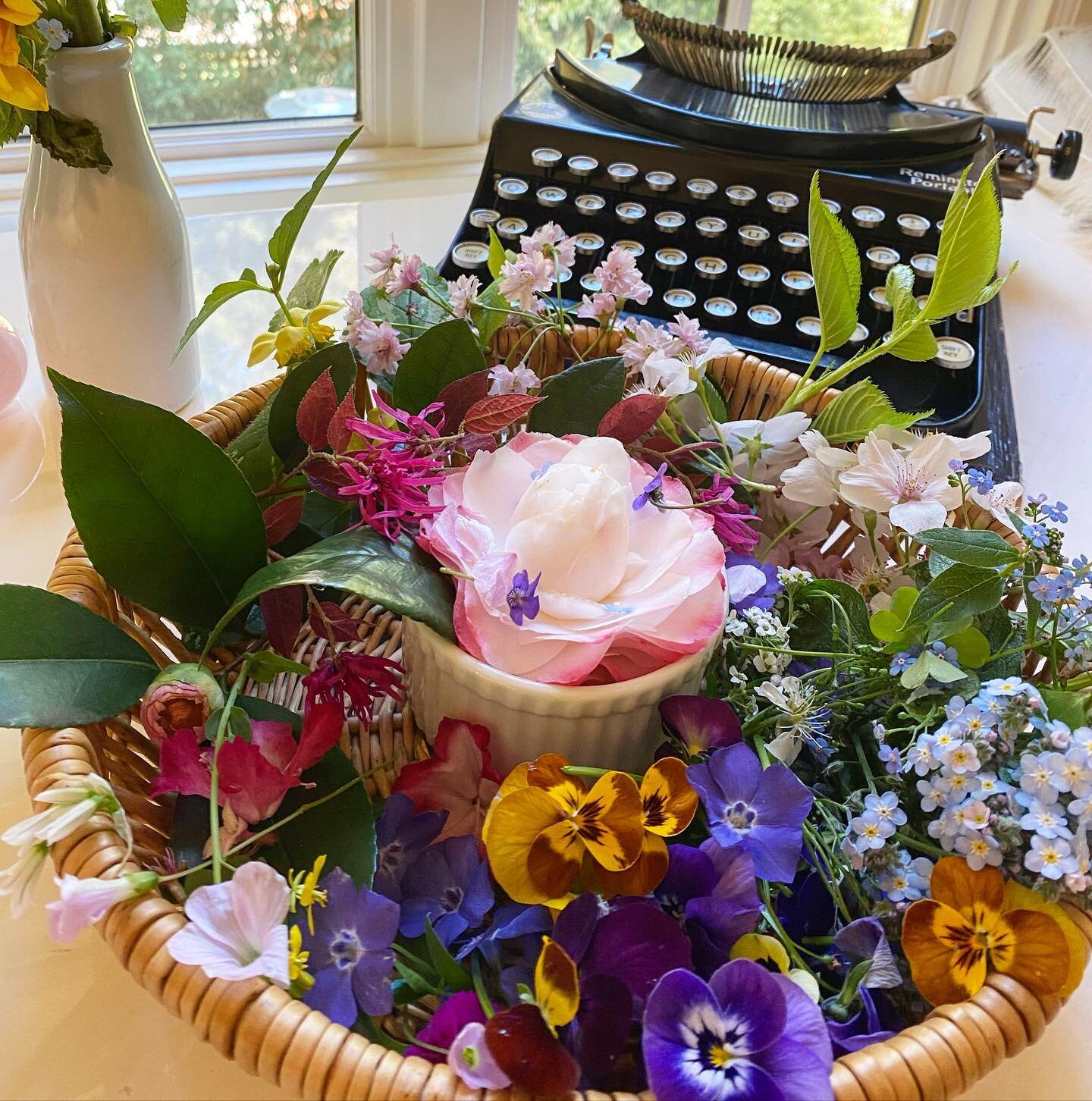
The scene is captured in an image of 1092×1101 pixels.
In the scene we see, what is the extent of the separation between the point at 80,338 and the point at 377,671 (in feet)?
1.22

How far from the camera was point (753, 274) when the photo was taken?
92 cm

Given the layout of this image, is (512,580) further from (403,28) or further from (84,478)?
(403,28)

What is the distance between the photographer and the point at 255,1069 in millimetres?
332

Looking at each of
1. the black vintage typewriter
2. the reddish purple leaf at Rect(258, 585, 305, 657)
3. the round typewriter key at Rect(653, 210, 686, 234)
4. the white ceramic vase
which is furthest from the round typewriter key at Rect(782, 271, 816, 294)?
the reddish purple leaf at Rect(258, 585, 305, 657)

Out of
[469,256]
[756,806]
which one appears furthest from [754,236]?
[756,806]

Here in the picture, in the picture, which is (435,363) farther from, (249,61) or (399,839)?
(249,61)

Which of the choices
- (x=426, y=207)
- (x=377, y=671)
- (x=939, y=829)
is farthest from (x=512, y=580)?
(x=426, y=207)

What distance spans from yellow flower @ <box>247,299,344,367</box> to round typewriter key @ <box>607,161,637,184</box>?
43cm

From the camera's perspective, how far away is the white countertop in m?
0.44

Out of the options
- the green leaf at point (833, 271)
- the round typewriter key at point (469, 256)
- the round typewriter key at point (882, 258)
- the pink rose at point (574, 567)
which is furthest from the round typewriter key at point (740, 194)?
the pink rose at point (574, 567)

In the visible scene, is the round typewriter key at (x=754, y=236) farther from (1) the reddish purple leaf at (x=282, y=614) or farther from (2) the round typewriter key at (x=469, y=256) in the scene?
(1) the reddish purple leaf at (x=282, y=614)

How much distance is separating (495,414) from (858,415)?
8.1 inches

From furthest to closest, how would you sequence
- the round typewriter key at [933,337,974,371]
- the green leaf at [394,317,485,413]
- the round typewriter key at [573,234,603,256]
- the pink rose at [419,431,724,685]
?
the round typewriter key at [573,234,603,256] < the round typewriter key at [933,337,974,371] < the green leaf at [394,317,485,413] < the pink rose at [419,431,724,685]

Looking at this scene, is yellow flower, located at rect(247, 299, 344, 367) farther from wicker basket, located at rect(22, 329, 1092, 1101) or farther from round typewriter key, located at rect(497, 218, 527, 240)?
round typewriter key, located at rect(497, 218, 527, 240)
